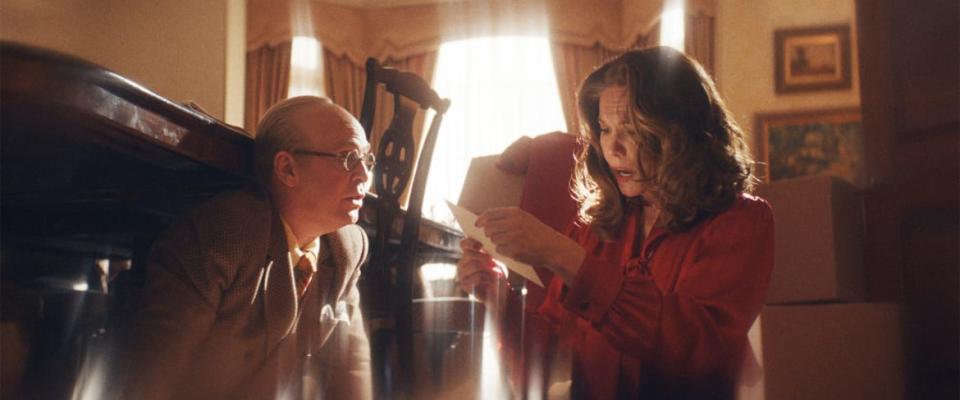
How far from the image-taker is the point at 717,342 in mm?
1231

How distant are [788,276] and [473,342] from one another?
1113 mm

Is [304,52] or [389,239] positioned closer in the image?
[389,239]

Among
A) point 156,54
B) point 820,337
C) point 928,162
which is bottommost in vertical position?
point 820,337

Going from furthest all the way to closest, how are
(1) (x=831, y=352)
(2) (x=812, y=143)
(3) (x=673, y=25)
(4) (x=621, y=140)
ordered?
(3) (x=673, y=25)
(2) (x=812, y=143)
(1) (x=831, y=352)
(4) (x=621, y=140)

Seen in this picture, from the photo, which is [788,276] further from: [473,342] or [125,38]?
[125,38]

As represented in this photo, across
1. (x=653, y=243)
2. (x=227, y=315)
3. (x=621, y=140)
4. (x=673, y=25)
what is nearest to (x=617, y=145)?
(x=621, y=140)

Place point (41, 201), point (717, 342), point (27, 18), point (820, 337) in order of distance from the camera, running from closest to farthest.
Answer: point (717, 342) < point (41, 201) < point (820, 337) < point (27, 18)

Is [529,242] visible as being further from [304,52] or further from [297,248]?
[304,52]

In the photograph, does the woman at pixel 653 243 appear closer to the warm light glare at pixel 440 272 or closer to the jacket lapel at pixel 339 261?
the jacket lapel at pixel 339 261

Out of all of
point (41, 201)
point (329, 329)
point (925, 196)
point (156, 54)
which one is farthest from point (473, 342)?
point (156, 54)

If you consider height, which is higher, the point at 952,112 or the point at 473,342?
the point at 952,112

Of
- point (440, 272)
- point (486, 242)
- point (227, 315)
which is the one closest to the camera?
point (227, 315)

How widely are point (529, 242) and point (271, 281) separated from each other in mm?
385

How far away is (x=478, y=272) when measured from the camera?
58.2 inches
